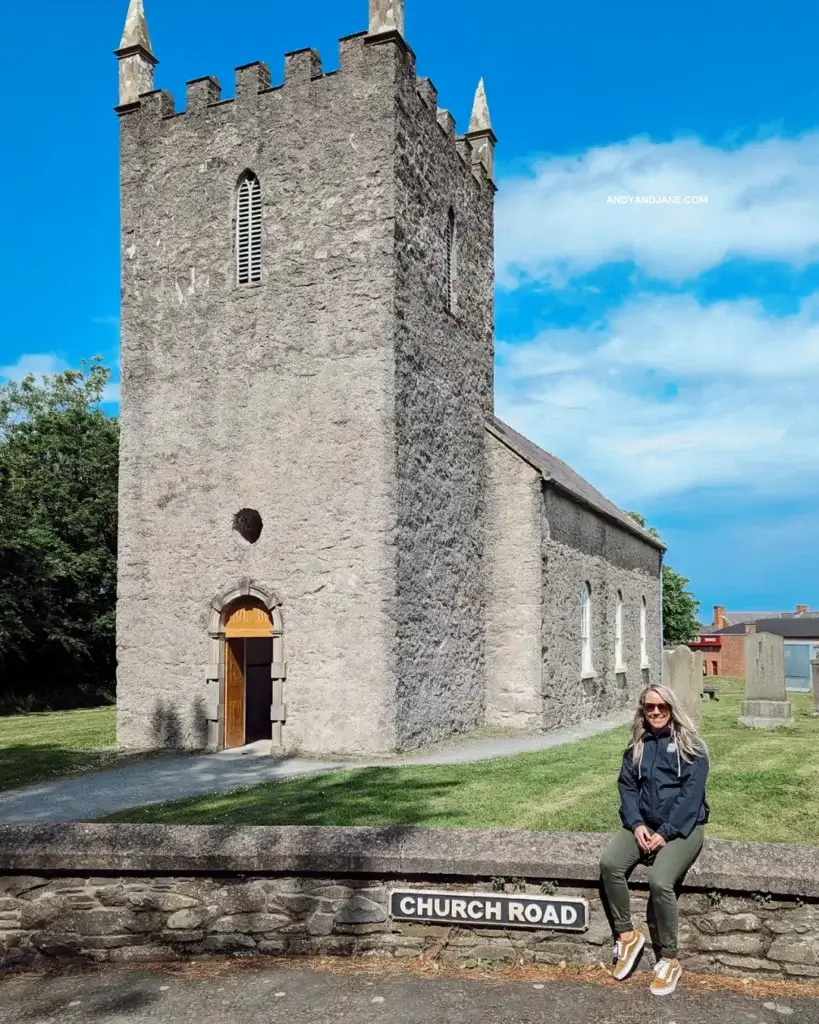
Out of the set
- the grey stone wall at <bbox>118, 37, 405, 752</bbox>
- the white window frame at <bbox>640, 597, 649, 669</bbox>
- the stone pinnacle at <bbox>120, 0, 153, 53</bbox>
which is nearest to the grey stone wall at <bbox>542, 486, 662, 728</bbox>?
the white window frame at <bbox>640, 597, 649, 669</bbox>

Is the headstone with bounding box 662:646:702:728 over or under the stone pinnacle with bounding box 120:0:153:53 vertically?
under

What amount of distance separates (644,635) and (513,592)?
474 inches

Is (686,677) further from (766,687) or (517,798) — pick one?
(517,798)

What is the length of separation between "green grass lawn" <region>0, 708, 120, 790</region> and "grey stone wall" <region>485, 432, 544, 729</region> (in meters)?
7.65

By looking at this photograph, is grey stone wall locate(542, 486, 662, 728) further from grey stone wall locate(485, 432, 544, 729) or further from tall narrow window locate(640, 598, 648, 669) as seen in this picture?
grey stone wall locate(485, 432, 544, 729)

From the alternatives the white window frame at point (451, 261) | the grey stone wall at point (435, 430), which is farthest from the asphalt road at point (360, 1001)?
the white window frame at point (451, 261)

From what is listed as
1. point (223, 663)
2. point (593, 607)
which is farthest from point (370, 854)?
point (593, 607)

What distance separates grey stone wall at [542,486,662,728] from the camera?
19.6 metres

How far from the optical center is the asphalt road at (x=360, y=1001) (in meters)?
4.78

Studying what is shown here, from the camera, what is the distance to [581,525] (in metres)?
22.5

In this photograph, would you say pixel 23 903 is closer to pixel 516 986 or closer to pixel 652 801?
pixel 516 986

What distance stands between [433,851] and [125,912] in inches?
77.8

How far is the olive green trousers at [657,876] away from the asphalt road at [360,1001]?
0.34m

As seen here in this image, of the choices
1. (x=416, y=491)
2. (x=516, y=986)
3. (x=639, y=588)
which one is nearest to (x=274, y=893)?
(x=516, y=986)
